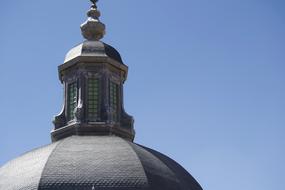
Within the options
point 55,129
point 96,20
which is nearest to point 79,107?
point 55,129

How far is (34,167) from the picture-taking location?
50.5 metres

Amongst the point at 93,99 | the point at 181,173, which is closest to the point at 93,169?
the point at 181,173

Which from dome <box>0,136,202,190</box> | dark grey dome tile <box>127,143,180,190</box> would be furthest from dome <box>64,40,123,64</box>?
dark grey dome tile <box>127,143,180,190</box>

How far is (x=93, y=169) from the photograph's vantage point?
49812 millimetres

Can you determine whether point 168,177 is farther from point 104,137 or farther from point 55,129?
point 55,129

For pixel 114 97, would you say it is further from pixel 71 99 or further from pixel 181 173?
pixel 181 173

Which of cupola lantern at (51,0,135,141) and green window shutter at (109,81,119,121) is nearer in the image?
cupola lantern at (51,0,135,141)

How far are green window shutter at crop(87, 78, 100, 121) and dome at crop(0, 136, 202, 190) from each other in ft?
11.2

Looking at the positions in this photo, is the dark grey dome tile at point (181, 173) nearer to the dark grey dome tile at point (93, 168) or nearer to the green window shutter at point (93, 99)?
the dark grey dome tile at point (93, 168)

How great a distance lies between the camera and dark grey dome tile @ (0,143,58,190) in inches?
1951

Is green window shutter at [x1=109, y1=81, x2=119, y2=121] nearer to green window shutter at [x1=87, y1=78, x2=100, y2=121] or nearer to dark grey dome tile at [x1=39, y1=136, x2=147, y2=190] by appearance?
green window shutter at [x1=87, y1=78, x2=100, y2=121]

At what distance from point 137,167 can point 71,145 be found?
378 centimetres

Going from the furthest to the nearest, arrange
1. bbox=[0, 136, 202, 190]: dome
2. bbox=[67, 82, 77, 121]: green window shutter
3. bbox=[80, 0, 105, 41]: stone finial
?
bbox=[80, 0, 105, 41]: stone finial
bbox=[67, 82, 77, 121]: green window shutter
bbox=[0, 136, 202, 190]: dome

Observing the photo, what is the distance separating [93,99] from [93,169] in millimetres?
7926
